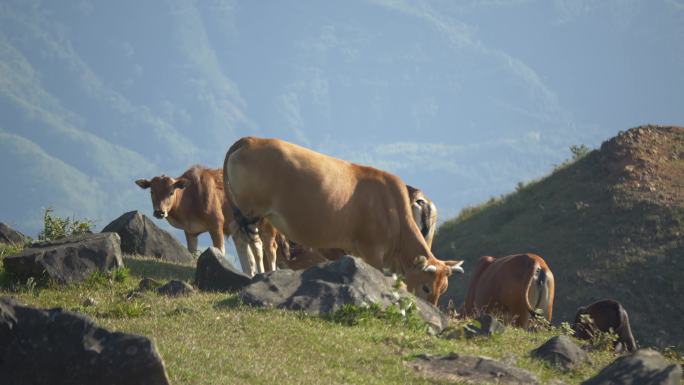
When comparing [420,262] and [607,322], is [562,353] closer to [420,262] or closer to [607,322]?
[607,322]

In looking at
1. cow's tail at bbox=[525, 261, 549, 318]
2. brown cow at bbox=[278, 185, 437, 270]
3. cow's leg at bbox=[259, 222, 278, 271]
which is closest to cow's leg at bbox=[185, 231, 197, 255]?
brown cow at bbox=[278, 185, 437, 270]

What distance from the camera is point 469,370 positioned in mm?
10289

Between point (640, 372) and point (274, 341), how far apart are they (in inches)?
151

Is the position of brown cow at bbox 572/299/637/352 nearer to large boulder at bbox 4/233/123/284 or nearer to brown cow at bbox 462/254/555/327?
brown cow at bbox 462/254/555/327

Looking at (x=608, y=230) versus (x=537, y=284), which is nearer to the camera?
(x=537, y=284)

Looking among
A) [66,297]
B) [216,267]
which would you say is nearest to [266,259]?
[216,267]

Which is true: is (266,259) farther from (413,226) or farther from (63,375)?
(63,375)

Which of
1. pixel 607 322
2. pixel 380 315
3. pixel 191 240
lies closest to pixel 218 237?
pixel 191 240

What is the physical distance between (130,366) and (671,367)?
15.8ft

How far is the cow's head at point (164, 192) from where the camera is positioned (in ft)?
74.8

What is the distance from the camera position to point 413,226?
60.6ft

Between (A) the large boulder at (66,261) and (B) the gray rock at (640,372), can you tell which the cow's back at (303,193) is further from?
(B) the gray rock at (640,372)

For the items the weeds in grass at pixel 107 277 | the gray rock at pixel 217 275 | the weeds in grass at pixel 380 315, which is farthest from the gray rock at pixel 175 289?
the weeds in grass at pixel 380 315

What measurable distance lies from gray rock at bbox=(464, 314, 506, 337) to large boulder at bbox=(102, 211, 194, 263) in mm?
8313
